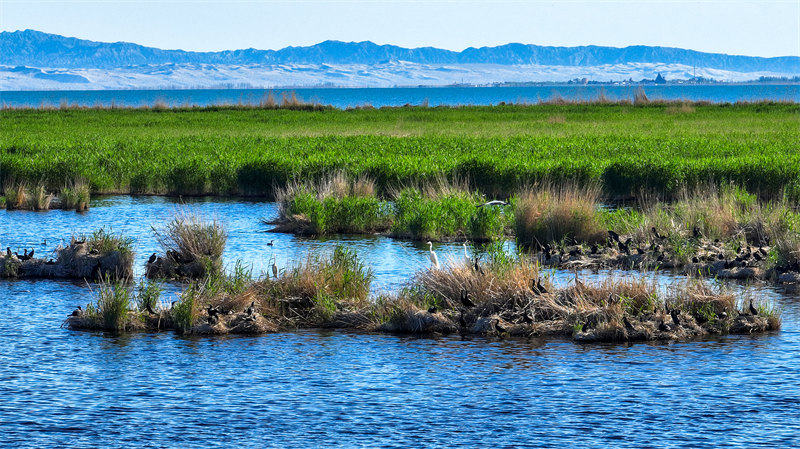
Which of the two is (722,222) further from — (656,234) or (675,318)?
(675,318)

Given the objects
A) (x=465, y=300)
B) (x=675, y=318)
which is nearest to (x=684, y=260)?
(x=675, y=318)

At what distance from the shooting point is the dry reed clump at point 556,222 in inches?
1177

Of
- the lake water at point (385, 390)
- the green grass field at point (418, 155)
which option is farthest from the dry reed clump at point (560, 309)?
the green grass field at point (418, 155)

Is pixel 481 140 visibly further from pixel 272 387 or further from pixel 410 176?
pixel 272 387

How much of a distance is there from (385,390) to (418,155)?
112 ft

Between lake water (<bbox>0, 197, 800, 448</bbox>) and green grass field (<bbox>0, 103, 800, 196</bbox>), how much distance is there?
20.4 m

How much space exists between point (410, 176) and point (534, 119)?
43996 millimetres

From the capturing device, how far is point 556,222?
30.1m

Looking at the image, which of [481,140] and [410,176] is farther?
[481,140]

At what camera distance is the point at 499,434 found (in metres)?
14.0

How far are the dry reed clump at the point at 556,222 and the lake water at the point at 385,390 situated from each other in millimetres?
9185

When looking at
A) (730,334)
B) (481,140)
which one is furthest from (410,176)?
(730,334)

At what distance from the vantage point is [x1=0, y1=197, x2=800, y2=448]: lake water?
45.9 feet

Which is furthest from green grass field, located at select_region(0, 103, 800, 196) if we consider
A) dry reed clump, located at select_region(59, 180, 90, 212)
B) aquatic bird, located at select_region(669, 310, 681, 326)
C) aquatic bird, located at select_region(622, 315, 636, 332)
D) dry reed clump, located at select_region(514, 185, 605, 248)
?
aquatic bird, located at select_region(622, 315, 636, 332)
